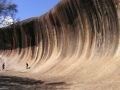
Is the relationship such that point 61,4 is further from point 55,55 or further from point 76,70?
point 76,70

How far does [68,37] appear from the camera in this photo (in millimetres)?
32531

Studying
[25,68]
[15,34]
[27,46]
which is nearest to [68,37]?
[25,68]

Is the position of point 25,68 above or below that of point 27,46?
below

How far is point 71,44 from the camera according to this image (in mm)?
31375

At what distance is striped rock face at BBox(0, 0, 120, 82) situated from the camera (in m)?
23.0

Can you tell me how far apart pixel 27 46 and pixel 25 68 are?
6.51 meters

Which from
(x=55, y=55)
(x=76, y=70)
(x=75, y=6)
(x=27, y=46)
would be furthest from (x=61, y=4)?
(x=27, y=46)

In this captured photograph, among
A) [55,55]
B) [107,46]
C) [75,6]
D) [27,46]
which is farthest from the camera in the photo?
[27,46]


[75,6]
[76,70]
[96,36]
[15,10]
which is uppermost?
[15,10]

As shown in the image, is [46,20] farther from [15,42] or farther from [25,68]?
A: [15,42]

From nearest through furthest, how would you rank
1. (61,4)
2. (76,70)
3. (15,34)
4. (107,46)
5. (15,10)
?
(107,46) < (76,70) < (61,4) < (15,10) < (15,34)

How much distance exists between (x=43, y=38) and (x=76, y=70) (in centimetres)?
1508

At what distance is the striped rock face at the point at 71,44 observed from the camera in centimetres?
2305

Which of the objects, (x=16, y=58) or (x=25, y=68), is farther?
(x=16, y=58)
